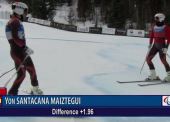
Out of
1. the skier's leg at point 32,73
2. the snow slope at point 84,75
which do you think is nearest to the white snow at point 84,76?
the snow slope at point 84,75

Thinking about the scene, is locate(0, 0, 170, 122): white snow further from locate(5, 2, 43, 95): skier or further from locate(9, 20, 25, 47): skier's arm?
locate(9, 20, 25, 47): skier's arm

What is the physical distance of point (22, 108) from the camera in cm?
363

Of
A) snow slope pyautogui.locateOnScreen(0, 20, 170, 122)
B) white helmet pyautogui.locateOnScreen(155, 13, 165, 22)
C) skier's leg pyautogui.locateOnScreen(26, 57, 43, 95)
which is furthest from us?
white helmet pyautogui.locateOnScreen(155, 13, 165, 22)

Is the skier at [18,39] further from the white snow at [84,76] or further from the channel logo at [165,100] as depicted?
the channel logo at [165,100]

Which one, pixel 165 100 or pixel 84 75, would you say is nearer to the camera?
pixel 165 100

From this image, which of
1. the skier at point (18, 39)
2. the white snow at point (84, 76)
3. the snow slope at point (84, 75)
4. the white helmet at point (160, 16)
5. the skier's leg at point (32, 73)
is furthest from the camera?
the white helmet at point (160, 16)

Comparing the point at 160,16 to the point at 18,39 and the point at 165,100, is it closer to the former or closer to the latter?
the point at 165,100

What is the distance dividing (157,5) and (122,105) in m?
41.3

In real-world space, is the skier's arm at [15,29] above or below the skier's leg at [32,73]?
above

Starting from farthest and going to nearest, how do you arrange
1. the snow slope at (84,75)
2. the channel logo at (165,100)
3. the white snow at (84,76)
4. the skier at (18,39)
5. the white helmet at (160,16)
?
the white helmet at (160,16), the snow slope at (84,75), the white snow at (84,76), the skier at (18,39), the channel logo at (165,100)

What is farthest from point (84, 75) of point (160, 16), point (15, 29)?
point (15, 29)

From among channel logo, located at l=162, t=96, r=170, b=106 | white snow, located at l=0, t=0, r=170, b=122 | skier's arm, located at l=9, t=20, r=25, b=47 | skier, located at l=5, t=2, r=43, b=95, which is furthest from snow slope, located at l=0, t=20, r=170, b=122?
skier's arm, located at l=9, t=20, r=25, b=47

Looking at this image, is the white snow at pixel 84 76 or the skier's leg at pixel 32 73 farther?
the white snow at pixel 84 76

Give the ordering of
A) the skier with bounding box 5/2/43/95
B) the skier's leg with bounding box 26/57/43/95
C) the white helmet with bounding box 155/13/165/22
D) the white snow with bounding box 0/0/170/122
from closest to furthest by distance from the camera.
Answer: the skier with bounding box 5/2/43/95, the skier's leg with bounding box 26/57/43/95, the white snow with bounding box 0/0/170/122, the white helmet with bounding box 155/13/165/22
